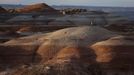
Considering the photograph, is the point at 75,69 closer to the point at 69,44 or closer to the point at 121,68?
the point at 121,68

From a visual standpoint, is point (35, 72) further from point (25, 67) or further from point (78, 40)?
point (78, 40)

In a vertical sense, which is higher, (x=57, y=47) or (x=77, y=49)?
(x=77, y=49)

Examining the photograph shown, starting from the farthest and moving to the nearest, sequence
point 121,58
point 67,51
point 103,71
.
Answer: point 67,51 → point 121,58 → point 103,71

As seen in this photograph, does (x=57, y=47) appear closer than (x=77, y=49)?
No

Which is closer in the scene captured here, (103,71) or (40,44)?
(103,71)

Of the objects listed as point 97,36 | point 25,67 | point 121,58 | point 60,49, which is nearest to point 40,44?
point 60,49

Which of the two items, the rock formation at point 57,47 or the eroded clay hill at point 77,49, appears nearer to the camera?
the eroded clay hill at point 77,49

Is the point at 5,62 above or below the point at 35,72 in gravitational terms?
below

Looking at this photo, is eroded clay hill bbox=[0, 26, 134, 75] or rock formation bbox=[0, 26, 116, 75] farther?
rock formation bbox=[0, 26, 116, 75]

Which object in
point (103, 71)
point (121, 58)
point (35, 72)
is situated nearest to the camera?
point (35, 72)

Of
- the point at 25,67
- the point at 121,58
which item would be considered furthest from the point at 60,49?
the point at 25,67
